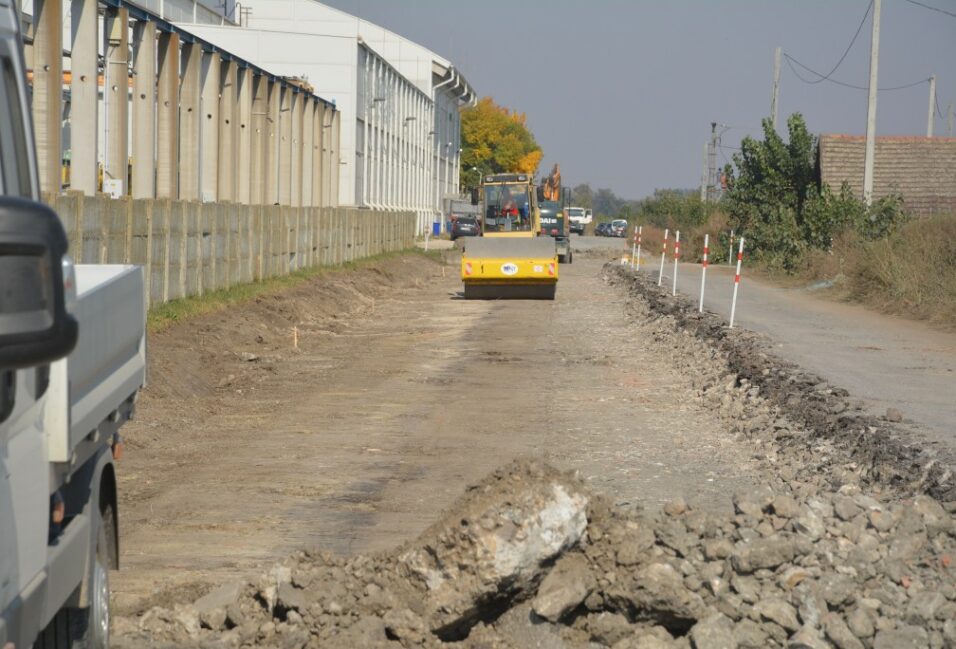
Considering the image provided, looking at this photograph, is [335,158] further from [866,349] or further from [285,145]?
[866,349]

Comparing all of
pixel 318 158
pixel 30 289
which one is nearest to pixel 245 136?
pixel 318 158

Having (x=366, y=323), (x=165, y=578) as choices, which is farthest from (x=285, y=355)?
(x=165, y=578)

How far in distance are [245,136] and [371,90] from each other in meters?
A: 25.9

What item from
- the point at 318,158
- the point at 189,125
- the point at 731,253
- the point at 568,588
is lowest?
the point at 731,253

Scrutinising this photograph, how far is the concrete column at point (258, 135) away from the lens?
1538 inches

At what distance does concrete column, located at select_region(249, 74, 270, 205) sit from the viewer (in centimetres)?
3906

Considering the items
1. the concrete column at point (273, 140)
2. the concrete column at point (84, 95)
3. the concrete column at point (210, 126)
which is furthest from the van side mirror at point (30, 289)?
the concrete column at point (273, 140)

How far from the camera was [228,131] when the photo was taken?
117 ft

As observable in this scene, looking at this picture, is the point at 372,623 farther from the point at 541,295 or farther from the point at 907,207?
the point at 907,207

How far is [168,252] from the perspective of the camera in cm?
2117

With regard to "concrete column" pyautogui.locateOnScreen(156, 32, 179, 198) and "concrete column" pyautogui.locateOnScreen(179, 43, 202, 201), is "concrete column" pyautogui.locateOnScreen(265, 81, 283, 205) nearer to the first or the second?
"concrete column" pyautogui.locateOnScreen(179, 43, 202, 201)

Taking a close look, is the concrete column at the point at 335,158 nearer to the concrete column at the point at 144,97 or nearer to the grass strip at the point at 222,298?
the grass strip at the point at 222,298

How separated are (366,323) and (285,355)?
6414mm

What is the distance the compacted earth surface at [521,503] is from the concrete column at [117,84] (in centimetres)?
770
